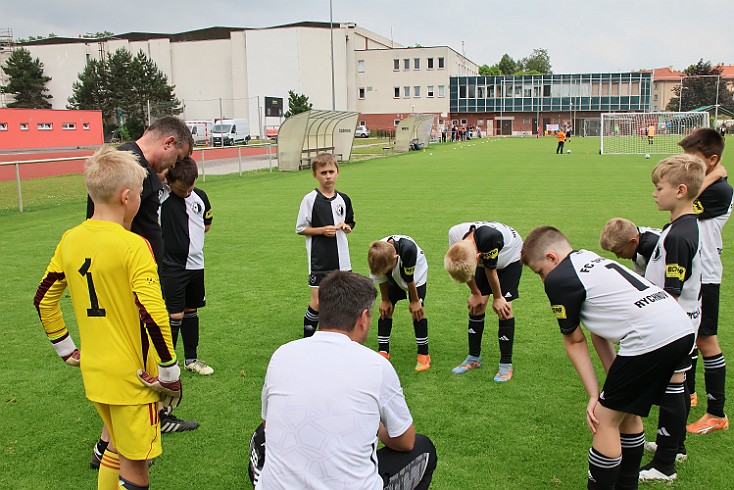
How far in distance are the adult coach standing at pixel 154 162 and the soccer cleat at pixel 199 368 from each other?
1.40m

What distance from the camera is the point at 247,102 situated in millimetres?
74188

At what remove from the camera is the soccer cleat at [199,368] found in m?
5.30

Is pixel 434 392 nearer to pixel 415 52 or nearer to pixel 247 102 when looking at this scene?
pixel 247 102

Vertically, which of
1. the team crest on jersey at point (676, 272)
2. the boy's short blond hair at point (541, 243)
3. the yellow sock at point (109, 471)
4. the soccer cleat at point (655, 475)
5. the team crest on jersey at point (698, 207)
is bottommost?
the soccer cleat at point (655, 475)

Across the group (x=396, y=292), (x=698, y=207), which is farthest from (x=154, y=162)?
(x=698, y=207)

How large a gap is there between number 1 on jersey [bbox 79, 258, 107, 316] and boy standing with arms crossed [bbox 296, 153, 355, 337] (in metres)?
3.00

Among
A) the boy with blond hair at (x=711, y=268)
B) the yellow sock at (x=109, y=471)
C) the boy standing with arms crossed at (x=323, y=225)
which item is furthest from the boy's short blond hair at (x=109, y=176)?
the boy with blond hair at (x=711, y=268)

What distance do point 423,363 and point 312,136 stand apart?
1007 inches

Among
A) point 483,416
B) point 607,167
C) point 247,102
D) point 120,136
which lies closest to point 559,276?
point 483,416

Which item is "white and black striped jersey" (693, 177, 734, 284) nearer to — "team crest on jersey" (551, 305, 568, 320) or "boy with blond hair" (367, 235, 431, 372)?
"team crest on jersey" (551, 305, 568, 320)

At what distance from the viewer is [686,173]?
12.2 ft

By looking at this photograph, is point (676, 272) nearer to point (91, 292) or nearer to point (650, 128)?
point (91, 292)

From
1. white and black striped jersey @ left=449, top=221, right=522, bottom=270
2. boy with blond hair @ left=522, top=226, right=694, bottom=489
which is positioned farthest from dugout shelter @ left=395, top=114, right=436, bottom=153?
boy with blond hair @ left=522, top=226, right=694, bottom=489

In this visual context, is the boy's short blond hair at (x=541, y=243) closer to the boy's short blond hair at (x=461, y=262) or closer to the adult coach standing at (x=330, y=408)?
the boy's short blond hair at (x=461, y=262)
